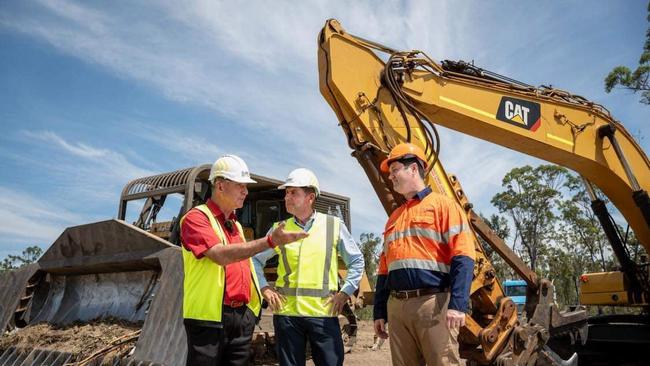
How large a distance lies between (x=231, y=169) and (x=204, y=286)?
70cm

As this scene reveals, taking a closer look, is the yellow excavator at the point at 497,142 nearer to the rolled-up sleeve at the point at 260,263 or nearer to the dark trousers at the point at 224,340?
the rolled-up sleeve at the point at 260,263

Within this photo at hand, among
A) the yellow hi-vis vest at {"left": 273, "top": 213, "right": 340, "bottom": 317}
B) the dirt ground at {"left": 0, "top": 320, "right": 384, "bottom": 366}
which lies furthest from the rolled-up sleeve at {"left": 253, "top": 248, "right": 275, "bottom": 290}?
the dirt ground at {"left": 0, "top": 320, "right": 384, "bottom": 366}

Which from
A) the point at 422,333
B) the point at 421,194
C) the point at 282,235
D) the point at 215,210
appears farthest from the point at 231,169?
the point at 422,333

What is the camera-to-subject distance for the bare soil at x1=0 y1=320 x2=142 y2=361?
487cm

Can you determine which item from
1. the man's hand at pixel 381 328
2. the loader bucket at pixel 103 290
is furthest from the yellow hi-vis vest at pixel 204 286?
the loader bucket at pixel 103 290

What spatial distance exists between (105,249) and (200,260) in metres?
3.35

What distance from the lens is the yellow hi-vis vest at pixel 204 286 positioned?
9.53 feet

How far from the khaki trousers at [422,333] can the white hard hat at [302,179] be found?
93cm

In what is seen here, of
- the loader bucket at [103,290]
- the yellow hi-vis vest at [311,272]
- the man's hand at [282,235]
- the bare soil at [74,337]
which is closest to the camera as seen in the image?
the man's hand at [282,235]

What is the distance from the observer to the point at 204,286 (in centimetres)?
295

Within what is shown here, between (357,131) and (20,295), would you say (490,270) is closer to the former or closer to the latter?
(357,131)

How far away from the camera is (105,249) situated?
586 centimetres

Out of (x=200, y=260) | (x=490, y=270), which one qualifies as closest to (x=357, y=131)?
(x=490, y=270)

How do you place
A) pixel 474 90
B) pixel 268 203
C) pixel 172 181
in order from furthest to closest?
1. pixel 268 203
2. pixel 172 181
3. pixel 474 90
